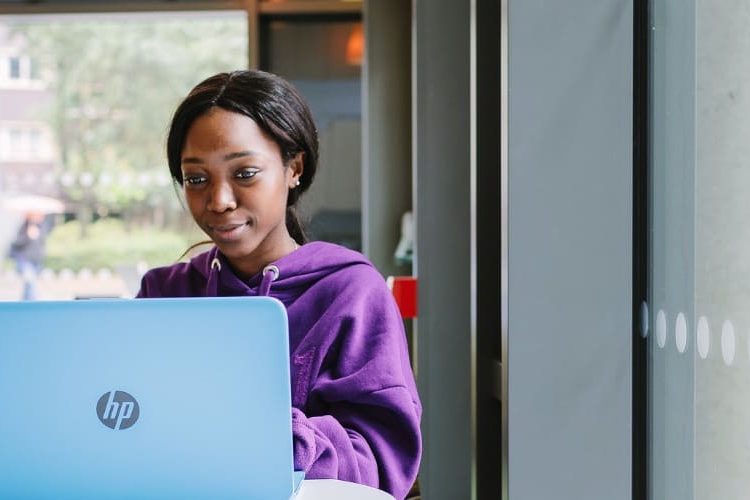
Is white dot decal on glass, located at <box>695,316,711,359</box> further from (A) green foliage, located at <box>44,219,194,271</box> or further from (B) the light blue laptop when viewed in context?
(A) green foliage, located at <box>44,219,194,271</box>

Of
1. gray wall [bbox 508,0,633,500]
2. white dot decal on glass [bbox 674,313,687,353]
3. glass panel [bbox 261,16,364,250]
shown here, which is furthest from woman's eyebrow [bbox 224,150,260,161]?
glass panel [bbox 261,16,364,250]

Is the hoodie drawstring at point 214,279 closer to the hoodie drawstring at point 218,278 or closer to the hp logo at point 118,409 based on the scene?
the hoodie drawstring at point 218,278

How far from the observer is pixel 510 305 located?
1417 millimetres

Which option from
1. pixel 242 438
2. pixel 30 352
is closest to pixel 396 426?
pixel 242 438

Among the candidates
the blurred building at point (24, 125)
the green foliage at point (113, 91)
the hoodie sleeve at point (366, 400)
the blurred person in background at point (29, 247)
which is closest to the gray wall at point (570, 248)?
the hoodie sleeve at point (366, 400)

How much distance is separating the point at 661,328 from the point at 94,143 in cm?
782

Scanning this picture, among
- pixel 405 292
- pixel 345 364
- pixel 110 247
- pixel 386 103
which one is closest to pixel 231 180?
pixel 345 364

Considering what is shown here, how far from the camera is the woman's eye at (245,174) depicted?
149 centimetres

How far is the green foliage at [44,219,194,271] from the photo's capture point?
837 cm

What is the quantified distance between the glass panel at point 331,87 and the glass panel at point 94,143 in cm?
300

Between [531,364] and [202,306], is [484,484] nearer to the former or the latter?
[531,364]

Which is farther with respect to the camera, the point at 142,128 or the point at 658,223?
the point at 142,128

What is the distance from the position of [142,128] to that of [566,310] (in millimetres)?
7578

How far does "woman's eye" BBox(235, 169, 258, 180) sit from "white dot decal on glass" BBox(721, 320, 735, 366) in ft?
2.14
